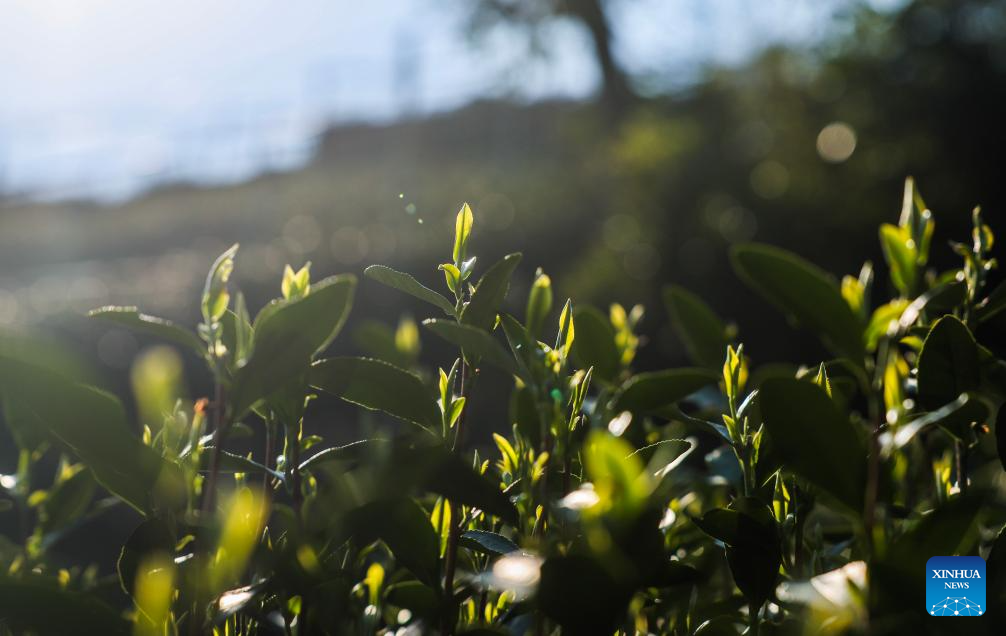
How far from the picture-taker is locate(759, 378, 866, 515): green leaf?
658 mm

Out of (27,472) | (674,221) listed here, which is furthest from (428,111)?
(27,472)

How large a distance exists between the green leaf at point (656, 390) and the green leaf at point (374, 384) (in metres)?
0.27

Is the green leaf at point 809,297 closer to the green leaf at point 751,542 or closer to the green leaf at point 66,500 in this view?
the green leaf at point 751,542

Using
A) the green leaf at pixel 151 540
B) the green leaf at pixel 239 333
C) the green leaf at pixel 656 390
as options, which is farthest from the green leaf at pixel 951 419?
the green leaf at pixel 151 540

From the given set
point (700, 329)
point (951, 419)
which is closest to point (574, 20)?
point (700, 329)

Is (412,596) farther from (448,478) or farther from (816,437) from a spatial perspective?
(816,437)

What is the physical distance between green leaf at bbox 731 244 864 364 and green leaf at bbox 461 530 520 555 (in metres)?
0.38

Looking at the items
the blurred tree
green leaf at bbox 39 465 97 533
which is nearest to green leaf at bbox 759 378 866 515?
green leaf at bbox 39 465 97 533

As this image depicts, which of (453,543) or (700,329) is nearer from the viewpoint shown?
(453,543)

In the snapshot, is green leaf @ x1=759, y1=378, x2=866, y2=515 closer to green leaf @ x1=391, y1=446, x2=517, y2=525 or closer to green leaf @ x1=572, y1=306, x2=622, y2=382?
green leaf @ x1=391, y1=446, x2=517, y2=525

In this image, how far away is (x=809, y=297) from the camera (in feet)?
2.77

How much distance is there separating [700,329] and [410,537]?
0.64m

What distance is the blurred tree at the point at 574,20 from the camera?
45.1 ft

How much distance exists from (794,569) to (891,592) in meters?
0.31
